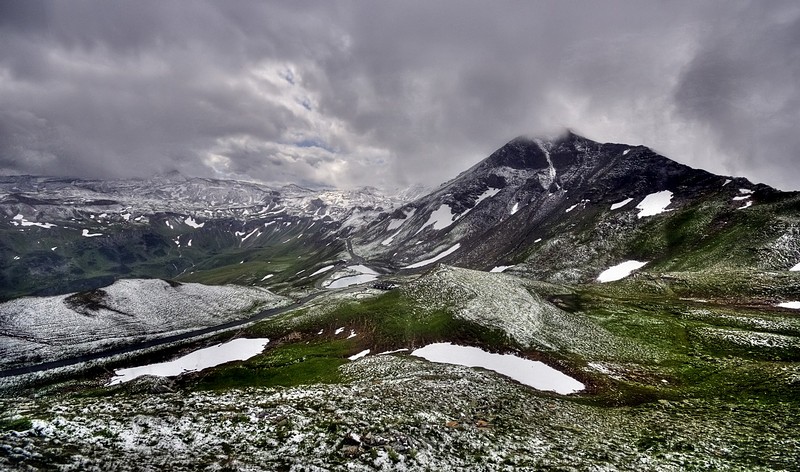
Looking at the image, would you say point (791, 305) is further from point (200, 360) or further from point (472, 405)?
point (200, 360)

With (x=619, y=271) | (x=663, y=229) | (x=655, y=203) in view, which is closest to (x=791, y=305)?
(x=619, y=271)

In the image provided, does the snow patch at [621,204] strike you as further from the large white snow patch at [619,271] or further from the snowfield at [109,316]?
the snowfield at [109,316]

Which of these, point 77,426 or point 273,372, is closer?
point 77,426

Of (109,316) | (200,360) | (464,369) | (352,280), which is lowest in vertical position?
(200,360)

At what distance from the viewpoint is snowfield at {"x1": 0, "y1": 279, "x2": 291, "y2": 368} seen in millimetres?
76625

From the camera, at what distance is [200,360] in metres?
65.2

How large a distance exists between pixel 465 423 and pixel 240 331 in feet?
240

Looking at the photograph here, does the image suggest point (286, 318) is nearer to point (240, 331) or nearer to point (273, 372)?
point (240, 331)

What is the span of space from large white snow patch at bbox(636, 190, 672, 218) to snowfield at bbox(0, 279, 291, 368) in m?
150

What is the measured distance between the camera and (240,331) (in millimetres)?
83500

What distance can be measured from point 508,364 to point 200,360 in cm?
5484

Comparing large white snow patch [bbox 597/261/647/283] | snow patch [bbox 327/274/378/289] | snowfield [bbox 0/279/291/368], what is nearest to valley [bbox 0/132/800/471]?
snowfield [bbox 0/279/291/368]

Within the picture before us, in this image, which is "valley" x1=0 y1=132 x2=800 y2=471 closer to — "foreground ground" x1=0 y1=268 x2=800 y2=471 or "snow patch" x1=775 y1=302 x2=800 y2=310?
"foreground ground" x1=0 y1=268 x2=800 y2=471

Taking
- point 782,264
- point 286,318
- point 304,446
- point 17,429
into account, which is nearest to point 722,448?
point 304,446
